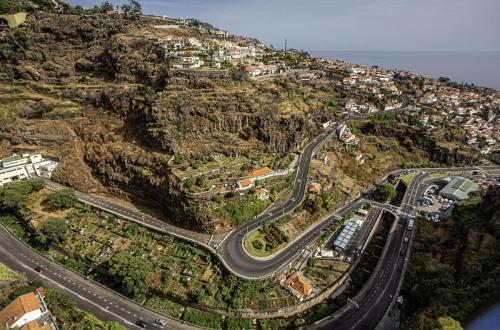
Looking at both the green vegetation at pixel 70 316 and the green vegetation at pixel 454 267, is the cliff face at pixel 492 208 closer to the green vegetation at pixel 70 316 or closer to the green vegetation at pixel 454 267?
the green vegetation at pixel 454 267

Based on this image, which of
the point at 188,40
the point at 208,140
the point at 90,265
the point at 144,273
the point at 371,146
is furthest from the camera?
the point at 188,40

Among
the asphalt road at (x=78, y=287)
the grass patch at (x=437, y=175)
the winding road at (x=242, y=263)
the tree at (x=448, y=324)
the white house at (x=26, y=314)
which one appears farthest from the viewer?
the grass patch at (x=437, y=175)

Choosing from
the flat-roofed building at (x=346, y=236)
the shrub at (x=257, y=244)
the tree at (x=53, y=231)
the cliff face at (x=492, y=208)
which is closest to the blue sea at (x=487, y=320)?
the cliff face at (x=492, y=208)

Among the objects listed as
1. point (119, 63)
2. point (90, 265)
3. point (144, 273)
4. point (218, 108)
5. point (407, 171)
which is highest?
point (119, 63)

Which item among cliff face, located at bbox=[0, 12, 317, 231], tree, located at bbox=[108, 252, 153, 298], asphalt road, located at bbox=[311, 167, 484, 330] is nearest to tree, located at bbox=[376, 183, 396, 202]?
asphalt road, located at bbox=[311, 167, 484, 330]

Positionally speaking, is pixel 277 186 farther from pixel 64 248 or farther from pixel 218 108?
pixel 64 248

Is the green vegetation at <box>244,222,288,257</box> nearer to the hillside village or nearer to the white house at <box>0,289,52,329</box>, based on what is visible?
the white house at <box>0,289,52,329</box>

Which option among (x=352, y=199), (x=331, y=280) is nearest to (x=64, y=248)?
(x=331, y=280)
